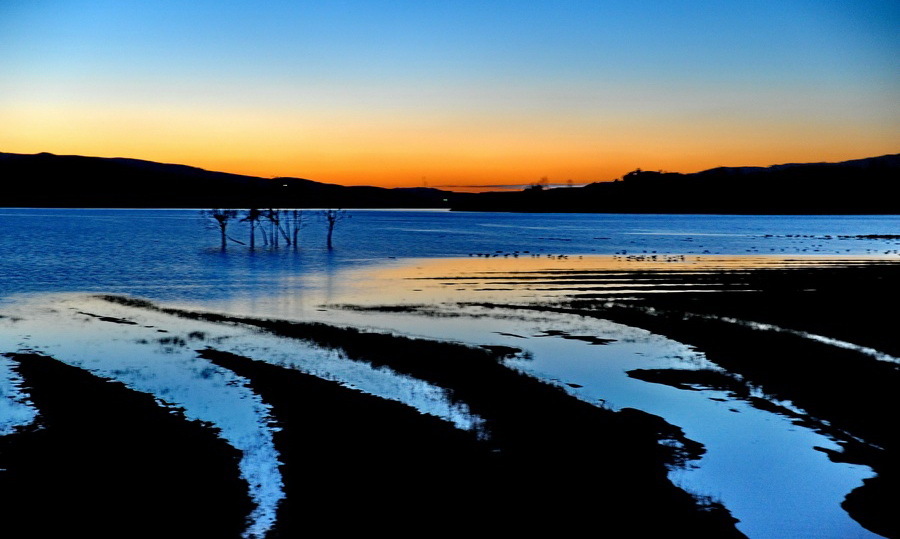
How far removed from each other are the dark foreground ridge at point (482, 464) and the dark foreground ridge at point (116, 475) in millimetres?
812

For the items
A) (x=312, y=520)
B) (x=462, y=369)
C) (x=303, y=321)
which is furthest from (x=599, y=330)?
(x=312, y=520)

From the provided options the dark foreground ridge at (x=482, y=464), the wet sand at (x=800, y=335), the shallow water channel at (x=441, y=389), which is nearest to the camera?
the dark foreground ridge at (x=482, y=464)

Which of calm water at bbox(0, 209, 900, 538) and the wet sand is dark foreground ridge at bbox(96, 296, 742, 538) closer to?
calm water at bbox(0, 209, 900, 538)

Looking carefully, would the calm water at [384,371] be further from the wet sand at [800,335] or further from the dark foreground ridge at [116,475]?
the wet sand at [800,335]

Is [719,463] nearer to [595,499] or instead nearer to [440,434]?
[595,499]

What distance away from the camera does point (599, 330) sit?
62.9 ft

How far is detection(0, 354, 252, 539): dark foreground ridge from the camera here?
708cm

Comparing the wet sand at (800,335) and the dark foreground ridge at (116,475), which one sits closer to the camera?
the dark foreground ridge at (116,475)

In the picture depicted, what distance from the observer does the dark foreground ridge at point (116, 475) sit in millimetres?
7082

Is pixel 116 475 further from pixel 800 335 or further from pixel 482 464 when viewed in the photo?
pixel 800 335

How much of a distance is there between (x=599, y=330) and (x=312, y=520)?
13200 mm

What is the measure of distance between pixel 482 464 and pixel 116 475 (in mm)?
4389

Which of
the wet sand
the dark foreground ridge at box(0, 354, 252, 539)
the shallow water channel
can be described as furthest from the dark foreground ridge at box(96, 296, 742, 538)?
the wet sand

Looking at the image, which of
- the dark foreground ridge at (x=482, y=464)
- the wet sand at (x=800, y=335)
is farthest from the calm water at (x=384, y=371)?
the wet sand at (x=800, y=335)
